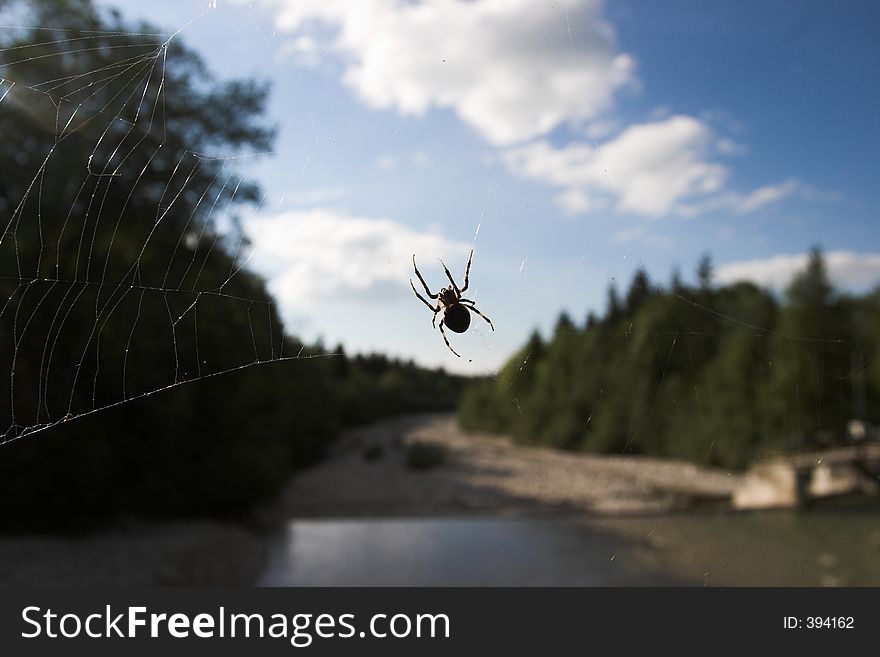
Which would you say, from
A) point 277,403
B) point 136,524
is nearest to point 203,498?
point 136,524

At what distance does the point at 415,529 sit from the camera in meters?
27.9

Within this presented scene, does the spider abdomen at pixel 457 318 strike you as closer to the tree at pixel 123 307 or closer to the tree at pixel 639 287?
the tree at pixel 639 287

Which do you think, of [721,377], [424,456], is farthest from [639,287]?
[424,456]

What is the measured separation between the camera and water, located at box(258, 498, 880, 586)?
20.5m

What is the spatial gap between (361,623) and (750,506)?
69.8 ft

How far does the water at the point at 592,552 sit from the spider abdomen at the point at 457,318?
14861 millimetres

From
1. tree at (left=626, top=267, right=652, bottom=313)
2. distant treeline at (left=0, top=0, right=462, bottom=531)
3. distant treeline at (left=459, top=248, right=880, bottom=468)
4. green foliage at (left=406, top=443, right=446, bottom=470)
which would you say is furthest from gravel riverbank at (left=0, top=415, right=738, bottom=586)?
tree at (left=626, top=267, right=652, bottom=313)

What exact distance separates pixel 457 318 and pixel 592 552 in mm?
21824

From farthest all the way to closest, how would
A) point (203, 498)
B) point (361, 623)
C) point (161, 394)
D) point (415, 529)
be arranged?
point (415, 529)
point (203, 498)
point (161, 394)
point (361, 623)

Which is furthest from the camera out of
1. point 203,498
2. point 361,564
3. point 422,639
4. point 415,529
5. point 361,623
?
point 415,529

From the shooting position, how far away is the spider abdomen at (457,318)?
13.2ft

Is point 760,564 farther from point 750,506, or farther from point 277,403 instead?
point 277,403

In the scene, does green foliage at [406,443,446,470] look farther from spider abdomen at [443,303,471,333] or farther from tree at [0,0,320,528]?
spider abdomen at [443,303,471,333]

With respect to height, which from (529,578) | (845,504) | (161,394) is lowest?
(529,578)
